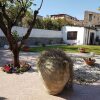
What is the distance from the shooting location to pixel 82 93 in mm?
8883

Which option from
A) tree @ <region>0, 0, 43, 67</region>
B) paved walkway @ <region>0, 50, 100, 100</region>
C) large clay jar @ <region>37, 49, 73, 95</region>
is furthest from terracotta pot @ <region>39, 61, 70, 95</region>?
tree @ <region>0, 0, 43, 67</region>

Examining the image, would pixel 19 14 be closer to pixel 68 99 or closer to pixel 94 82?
pixel 94 82

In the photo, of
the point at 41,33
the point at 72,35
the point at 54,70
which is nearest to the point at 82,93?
the point at 54,70

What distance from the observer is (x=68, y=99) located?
818 cm

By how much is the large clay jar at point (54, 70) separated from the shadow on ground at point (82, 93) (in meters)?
0.38

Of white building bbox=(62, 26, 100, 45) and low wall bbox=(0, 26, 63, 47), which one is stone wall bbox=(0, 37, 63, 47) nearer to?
low wall bbox=(0, 26, 63, 47)

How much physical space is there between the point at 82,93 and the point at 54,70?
5.08 ft

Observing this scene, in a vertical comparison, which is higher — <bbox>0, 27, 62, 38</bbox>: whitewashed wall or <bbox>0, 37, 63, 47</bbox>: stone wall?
<bbox>0, 27, 62, 38</bbox>: whitewashed wall

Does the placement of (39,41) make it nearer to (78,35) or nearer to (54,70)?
(78,35)

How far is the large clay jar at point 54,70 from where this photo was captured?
8109 mm

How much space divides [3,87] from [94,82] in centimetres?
382

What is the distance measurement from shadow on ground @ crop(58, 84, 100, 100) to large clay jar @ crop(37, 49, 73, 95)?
Result: 1.26ft

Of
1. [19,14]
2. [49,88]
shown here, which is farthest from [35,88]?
[19,14]

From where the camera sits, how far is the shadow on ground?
841 centimetres
